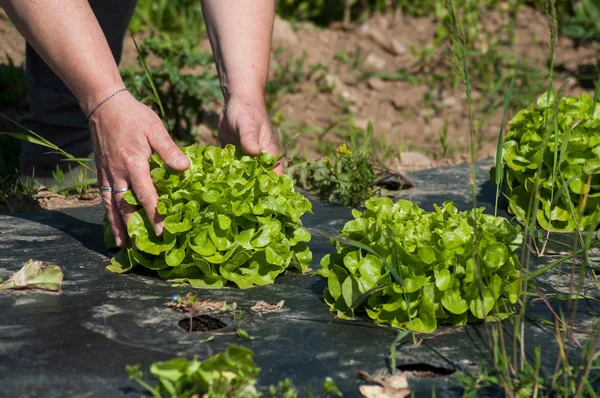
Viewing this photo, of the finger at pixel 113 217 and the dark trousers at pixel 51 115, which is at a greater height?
the dark trousers at pixel 51 115

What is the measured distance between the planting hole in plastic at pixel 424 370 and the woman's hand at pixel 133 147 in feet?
3.00

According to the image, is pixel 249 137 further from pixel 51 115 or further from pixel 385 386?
pixel 51 115

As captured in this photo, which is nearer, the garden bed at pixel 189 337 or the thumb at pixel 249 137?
the garden bed at pixel 189 337

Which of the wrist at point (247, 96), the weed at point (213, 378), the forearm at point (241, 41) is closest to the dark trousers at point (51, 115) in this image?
the forearm at point (241, 41)

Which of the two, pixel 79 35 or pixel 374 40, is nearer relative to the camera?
pixel 79 35

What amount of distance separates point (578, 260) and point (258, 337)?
1.36m

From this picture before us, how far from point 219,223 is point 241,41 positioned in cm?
88

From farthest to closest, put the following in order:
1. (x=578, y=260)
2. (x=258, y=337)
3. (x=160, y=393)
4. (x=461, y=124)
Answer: (x=461, y=124), (x=578, y=260), (x=258, y=337), (x=160, y=393)

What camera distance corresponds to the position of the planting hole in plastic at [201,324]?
2244mm

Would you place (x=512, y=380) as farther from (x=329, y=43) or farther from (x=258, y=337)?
(x=329, y=43)

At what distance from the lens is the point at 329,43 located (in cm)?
705

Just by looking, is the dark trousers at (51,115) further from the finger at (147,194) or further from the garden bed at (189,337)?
the finger at (147,194)

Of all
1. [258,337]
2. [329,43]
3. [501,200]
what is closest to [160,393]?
[258,337]

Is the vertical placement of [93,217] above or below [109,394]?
above
